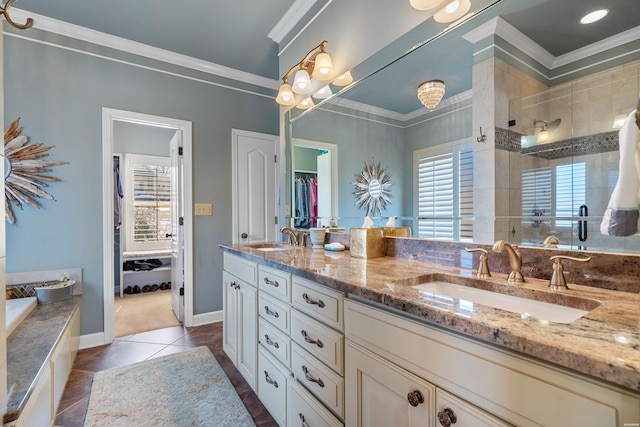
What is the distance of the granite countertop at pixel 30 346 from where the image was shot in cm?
115

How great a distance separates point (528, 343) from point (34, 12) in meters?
3.75

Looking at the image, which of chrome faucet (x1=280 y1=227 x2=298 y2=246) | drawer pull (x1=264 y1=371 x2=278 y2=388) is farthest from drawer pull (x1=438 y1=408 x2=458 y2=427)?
chrome faucet (x1=280 y1=227 x2=298 y2=246)

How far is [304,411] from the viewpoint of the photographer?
1.25 meters

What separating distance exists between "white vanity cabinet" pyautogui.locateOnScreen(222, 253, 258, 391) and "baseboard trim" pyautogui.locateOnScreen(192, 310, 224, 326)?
100cm

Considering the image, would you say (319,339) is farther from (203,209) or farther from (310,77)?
(203,209)

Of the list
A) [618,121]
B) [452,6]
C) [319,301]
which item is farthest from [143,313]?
[618,121]

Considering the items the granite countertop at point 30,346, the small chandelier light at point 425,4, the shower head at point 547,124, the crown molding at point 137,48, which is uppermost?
the crown molding at point 137,48

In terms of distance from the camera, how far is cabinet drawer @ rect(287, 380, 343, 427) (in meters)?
1.12

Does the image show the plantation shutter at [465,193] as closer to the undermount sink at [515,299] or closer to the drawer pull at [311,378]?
the undermount sink at [515,299]

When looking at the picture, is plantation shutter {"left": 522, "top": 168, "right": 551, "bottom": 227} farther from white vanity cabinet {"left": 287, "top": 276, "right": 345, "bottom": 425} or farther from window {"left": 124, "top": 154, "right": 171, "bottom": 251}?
window {"left": 124, "top": 154, "right": 171, "bottom": 251}

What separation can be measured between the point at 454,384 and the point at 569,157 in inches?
32.7

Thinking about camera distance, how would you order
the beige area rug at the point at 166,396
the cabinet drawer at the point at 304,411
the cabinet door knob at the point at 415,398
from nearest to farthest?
the cabinet door knob at the point at 415,398 < the cabinet drawer at the point at 304,411 < the beige area rug at the point at 166,396

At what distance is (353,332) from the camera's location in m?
0.98

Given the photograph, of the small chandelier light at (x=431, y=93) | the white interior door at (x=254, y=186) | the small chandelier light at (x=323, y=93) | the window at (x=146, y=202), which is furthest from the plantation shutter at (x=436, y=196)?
the window at (x=146, y=202)
